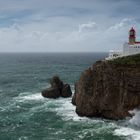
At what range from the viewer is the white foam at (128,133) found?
54659mm

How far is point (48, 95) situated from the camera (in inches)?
3501

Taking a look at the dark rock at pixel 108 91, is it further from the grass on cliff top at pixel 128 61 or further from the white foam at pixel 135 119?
the white foam at pixel 135 119

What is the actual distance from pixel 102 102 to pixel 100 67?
820 centimetres

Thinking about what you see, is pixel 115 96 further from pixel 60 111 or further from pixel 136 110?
pixel 60 111

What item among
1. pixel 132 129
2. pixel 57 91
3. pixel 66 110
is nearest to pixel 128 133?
pixel 132 129

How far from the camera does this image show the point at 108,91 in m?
65.1

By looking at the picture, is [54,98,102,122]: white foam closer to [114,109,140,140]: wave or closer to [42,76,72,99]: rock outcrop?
[42,76,72,99]: rock outcrop

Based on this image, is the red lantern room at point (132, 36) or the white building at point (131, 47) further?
the red lantern room at point (132, 36)

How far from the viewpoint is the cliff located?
203 feet

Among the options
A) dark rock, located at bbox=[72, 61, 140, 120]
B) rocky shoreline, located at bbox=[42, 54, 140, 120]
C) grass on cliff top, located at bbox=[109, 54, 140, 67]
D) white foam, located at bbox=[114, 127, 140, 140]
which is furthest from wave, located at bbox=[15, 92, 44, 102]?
white foam, located at bbox=[114, 127, 140, 140]

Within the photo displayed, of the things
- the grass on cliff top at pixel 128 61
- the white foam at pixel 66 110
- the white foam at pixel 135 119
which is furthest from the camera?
the white foam at pixel 66 110

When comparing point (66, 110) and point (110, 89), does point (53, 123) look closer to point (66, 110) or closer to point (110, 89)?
point (66, 110)

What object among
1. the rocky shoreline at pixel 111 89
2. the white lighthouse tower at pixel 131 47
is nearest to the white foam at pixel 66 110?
the rocky shoreline at pixel 111 89

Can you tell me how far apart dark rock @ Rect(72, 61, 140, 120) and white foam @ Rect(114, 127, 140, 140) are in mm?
4175
